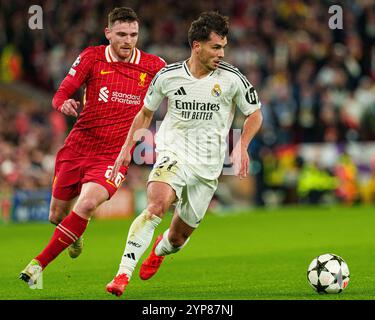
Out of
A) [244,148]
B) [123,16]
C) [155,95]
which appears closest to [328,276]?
[244,148]

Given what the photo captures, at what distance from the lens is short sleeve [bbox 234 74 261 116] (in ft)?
29.4

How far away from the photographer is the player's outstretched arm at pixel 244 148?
27.8 ft

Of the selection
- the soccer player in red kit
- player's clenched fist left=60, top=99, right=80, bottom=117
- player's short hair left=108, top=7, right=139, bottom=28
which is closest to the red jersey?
the soccer player in red kit

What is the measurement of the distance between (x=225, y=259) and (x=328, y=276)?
3886 millimetres

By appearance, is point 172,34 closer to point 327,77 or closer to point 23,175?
point 327,77

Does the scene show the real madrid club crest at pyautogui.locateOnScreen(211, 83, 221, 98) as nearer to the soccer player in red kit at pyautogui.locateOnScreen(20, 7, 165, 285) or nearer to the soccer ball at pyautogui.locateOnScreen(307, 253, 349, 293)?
the soccer player in red kit at pyautogui.locateOnScreen(20, 7, 165, 285)

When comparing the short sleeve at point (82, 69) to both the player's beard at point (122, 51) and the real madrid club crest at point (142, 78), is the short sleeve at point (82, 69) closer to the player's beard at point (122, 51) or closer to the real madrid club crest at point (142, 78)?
the player's beard at point (122, 51)

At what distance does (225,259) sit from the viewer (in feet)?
40.4

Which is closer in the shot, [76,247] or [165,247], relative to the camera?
[165,247]

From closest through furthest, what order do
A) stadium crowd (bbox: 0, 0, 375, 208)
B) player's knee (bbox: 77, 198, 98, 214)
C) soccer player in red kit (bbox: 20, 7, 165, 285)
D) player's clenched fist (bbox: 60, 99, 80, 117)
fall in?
1. player's clenched fist (bbox: 60, 99, 80, 117)
2. player's knee (bbox: 77, 198, 98, 214)
3. soccer player in red kit (bbox: 20, 7, 165, 285)
4. stadium crowd (bbox: 0, 0, 375, 208)

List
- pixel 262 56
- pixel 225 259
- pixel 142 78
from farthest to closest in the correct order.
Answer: pixel 262 56, pixel 225 259, pixel 142 78

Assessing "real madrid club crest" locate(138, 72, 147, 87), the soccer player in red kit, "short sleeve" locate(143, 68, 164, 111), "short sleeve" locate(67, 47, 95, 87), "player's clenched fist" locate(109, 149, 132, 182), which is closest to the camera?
"player's clenched fist" locate(109, 149, 132, 182)

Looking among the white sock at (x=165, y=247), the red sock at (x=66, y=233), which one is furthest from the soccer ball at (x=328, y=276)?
the red sock at (x=66, y=233)

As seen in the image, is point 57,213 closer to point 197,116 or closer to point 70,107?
point 70,107
